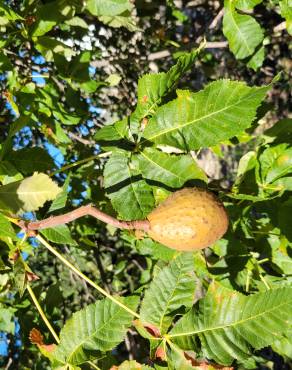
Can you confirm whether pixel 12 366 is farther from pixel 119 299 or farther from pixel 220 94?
pixel 220 94

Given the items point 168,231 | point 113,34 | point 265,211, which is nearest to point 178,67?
point 168,231

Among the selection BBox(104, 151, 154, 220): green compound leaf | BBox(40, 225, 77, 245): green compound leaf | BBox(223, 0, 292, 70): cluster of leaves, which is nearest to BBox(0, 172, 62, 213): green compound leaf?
BBox(104, 151, 154, 220): green compound leaf

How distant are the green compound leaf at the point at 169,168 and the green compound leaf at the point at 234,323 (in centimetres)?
35

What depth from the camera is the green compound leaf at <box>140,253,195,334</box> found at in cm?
153

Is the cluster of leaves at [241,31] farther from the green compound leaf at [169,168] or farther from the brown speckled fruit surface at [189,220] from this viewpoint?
the brown speckled fruit surface at [189,220]

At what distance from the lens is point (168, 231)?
1.32 m


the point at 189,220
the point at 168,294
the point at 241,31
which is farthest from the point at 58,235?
the point at 241,31

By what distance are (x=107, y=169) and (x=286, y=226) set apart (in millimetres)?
759

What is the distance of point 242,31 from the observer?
2180mm

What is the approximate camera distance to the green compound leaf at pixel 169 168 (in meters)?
1.45

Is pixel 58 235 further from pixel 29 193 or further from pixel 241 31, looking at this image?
pixel 241 31

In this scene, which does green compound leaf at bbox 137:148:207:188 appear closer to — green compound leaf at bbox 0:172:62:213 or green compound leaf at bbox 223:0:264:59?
green compound leaf at bbox 0:172:62:213

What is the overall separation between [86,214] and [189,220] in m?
0.29

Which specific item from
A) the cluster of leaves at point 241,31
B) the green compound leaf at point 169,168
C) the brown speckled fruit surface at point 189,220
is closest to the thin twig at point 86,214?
the brown speckled fruit surface at point 189,220
